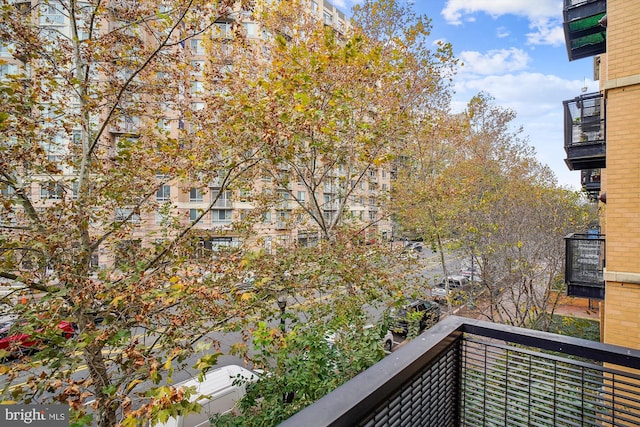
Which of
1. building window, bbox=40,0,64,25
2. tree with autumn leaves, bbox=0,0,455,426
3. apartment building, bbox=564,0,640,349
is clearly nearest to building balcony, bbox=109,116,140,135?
tree with autumn leaves, bbox=0,0,455,426

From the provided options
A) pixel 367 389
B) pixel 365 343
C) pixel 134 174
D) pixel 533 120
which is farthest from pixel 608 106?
pixel 533 120

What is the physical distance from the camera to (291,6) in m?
7.18

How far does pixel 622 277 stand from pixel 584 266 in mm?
1898

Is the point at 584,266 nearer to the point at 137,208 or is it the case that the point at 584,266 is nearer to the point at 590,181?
the point at 590,181

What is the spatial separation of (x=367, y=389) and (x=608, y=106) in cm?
598

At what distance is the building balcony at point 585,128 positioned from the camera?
6.07 meters

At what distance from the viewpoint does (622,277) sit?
446cm

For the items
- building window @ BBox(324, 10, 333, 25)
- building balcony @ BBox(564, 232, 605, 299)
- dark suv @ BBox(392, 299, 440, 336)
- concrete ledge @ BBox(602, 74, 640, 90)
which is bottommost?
dark suv @ BBox(392, 299, 440, 336)

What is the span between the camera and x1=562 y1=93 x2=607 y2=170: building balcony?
607cm

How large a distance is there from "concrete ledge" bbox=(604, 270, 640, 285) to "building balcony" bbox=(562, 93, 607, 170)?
2779 millimetres

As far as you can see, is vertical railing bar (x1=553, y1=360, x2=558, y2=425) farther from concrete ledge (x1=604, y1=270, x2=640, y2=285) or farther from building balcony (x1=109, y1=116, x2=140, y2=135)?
building balcony (x1=109, y1=116, x2=140, y2=135)

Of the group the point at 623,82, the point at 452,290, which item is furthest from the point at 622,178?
the point at 452,290

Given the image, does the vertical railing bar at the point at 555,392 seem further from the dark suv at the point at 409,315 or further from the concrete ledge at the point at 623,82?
the concrete ledge at the point at 623,82

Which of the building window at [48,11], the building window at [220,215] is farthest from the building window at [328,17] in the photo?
the building window at [48,11]
